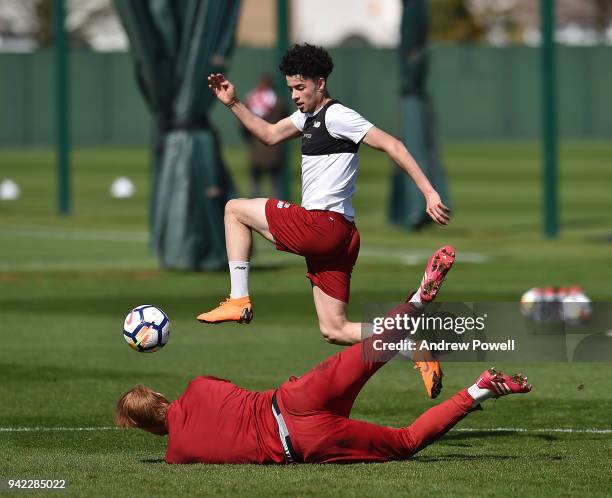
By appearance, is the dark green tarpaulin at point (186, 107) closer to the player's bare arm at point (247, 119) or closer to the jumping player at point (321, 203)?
the player's bare arm at point (247, 119)

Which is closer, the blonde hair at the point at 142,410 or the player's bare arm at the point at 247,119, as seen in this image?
the blonde hair at the point at 142,410

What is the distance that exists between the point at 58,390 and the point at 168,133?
28.2 ft

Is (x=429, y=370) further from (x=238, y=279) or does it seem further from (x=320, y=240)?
(x=238, y=279)

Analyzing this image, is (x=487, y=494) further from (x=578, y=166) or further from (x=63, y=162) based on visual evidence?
(x=578, y=166)

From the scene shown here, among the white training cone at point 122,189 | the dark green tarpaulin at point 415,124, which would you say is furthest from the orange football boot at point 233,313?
the white training cone at point 122,189

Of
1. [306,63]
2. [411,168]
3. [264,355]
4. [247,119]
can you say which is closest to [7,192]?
[264,355]

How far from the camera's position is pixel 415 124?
2631 cm

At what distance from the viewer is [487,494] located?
819cm

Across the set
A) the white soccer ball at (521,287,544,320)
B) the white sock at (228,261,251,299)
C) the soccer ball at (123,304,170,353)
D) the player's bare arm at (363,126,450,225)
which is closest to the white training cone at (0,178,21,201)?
the white soccer ball at (521,287,544,320)

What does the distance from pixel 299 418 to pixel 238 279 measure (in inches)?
71.7

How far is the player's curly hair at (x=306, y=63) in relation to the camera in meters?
10.0

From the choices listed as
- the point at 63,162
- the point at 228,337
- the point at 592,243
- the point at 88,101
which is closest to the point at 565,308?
the point at 228,337

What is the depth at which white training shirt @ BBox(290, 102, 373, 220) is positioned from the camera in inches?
395

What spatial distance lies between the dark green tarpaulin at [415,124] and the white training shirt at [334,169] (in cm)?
1555
